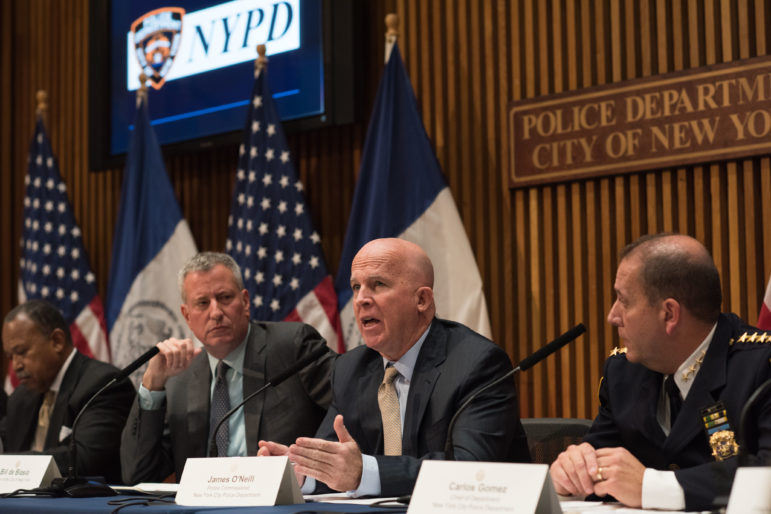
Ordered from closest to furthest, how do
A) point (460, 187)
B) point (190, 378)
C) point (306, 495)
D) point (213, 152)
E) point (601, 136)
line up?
1. point (306, 495)
2. point (190, 378)
3. point (601, 136)
4. point (460, 187)
5. point (213, 152)

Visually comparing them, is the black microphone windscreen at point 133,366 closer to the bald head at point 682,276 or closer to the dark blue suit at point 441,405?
the dark blue suit at point 441,405

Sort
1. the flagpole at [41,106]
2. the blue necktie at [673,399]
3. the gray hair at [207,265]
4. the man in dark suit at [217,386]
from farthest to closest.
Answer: the flagpole at [41,106], the gray hair at [207,265], the man in dark suit at [217,386], the blue necktie at [673,399]

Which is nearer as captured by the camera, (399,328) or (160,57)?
(399,328)

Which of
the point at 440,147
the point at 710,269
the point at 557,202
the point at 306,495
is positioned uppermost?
the point at 440,147

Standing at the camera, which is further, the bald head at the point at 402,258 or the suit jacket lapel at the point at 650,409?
the bald head at the point at 402,258

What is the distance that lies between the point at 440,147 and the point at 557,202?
774mm

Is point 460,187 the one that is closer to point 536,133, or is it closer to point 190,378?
point 536,133

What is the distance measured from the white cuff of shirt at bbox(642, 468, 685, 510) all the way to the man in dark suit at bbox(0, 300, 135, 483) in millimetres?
2726

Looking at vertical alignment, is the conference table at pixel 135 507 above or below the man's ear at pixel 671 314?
below

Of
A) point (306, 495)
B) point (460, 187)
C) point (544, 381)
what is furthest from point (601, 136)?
point (306, 495)

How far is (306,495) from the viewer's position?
9.76 ft

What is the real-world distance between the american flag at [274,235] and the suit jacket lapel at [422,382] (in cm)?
207

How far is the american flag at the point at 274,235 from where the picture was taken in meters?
5.41

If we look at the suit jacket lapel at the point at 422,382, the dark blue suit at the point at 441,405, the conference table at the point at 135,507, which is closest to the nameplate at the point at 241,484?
the conference table at the point at 135,507
